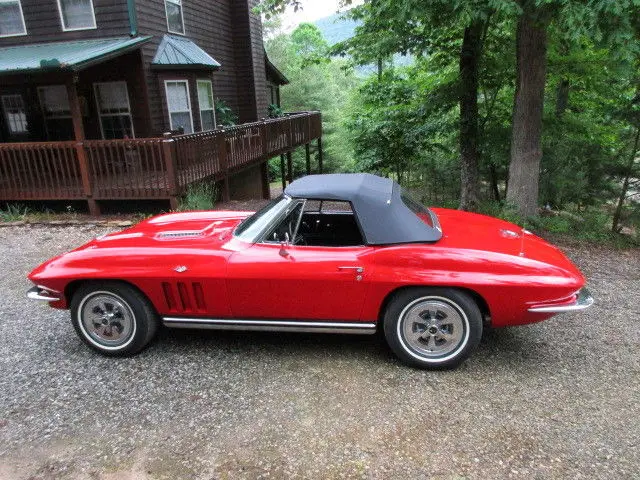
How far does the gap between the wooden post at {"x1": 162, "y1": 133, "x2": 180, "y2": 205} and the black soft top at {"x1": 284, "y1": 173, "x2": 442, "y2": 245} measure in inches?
215

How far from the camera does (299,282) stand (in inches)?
141

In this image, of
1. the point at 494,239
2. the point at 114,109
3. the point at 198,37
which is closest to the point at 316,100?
the point at 198,37

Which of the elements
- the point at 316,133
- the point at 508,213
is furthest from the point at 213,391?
the point at 316,133

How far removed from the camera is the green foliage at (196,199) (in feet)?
28.6

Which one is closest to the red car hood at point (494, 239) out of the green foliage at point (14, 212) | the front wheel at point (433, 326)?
the front wheel at point (433, 326)

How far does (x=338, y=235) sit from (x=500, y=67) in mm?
6946

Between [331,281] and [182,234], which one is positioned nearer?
[331,281]

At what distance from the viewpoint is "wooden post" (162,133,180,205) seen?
8.64 meters

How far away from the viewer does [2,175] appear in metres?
9.83

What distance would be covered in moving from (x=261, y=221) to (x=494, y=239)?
1.99 metres

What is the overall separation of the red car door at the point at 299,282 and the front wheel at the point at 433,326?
1.03ft

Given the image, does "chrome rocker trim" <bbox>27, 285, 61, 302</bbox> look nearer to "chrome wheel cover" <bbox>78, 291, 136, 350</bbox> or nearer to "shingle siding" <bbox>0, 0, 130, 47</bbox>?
"chrome wheel cover" <bbox>78, 291, 136, 350</bbox>

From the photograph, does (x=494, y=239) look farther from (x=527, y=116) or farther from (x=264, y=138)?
(x=264, y=138)

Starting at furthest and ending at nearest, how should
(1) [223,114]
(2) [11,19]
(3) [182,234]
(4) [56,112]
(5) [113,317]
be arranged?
(1) [223,114] < (4) [56,112] < (2) [11,19] < (3) [182,234] < (5) [113,317]
